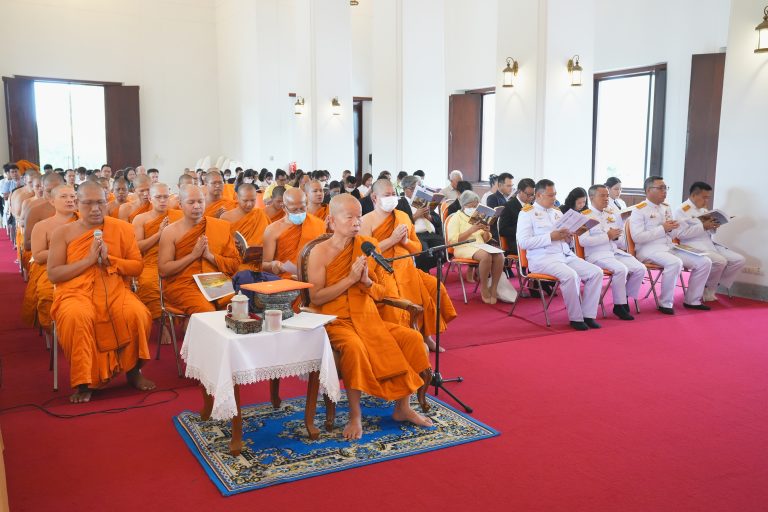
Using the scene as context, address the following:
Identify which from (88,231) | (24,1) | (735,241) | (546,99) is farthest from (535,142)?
(24,1)

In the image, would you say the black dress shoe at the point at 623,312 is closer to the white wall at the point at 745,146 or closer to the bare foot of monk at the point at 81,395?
the white wall at the point at 745,146

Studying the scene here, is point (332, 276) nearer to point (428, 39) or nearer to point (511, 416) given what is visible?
point (511, 416)

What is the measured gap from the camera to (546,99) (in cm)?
1017

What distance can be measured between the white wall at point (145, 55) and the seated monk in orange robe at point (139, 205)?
12.6 m

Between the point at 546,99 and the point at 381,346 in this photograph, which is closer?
the point at 381,346

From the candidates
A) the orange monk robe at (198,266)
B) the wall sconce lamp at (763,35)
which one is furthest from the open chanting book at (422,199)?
the wall sconce lamp at (763,35)

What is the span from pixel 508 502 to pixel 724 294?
6.46m

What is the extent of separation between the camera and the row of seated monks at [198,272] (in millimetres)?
4223

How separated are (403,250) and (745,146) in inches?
194

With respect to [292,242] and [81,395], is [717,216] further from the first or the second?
[81,395]

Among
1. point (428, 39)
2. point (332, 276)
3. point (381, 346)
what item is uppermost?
point (428, 39)

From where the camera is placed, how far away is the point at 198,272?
18.5 feet

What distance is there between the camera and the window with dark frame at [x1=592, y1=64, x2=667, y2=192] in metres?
12.5

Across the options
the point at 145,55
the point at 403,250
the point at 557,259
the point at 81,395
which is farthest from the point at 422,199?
the point at 145,55
